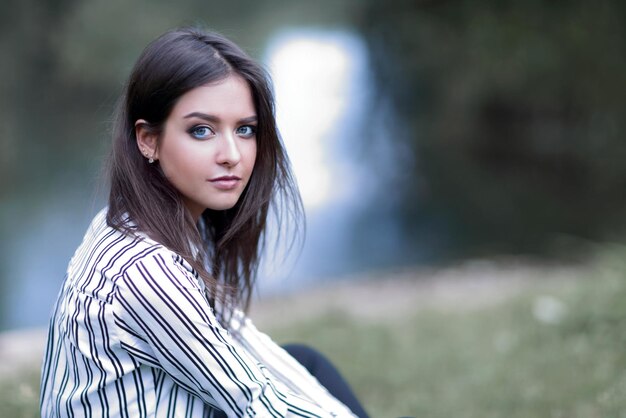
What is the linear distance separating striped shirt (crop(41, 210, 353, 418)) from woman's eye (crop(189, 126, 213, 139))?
8.6 inches

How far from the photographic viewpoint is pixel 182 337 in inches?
48.8

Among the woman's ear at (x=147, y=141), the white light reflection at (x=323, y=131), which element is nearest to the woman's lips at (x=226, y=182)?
the woman's ear at (x=147, y=141)

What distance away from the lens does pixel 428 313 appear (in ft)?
13.5

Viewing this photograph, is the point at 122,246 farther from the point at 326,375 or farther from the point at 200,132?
the point at 326,375

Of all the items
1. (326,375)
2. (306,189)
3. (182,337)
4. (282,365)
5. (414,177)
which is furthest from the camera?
(414,177)

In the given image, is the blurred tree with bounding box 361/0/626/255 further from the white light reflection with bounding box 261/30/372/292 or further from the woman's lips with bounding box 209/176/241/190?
the woman's lips with bounding box 209/176/241/190

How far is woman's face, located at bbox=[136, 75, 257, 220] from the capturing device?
1.39 meters

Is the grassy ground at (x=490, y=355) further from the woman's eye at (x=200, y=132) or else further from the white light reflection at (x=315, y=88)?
the white light reflection at (x=315, y=88)

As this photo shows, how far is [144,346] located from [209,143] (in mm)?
379

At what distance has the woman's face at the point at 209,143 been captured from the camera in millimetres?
1395

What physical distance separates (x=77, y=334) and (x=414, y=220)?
21.9 feet

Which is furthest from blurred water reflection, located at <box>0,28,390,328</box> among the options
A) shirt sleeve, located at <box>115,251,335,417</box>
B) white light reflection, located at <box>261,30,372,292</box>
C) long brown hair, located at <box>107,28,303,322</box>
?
shirt sleeve, located at <box>115,251,335,417</box>

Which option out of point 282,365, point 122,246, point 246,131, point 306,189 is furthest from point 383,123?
point 122,246

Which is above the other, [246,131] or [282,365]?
[246,131]
